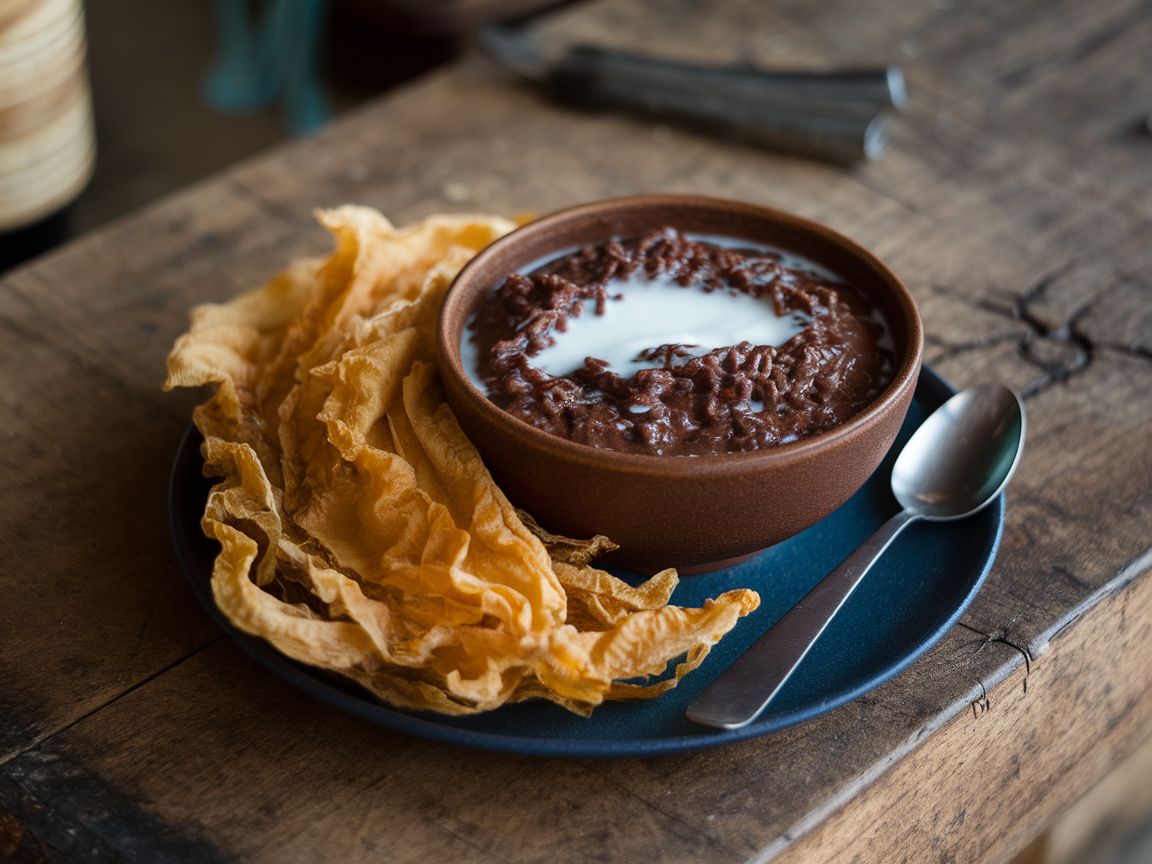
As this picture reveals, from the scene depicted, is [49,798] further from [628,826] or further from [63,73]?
[63,73]

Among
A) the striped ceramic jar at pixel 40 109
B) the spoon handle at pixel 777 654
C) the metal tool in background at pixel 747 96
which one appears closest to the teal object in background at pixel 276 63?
the striped ceramic jar at pixel 40 109

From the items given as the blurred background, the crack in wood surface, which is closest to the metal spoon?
the crack in wood surface

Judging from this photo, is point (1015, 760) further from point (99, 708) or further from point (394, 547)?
point (99, 708)

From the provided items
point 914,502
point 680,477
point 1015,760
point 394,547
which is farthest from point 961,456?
point 394,547

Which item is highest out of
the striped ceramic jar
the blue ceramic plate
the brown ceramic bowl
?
the brown ceramic bowl

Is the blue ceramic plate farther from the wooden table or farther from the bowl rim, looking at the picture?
the bowl rim

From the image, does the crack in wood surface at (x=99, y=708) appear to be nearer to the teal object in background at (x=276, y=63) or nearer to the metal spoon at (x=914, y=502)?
the metal spoon at (x=914, y=502)

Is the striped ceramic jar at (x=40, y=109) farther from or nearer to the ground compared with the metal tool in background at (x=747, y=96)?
nearer to the ground

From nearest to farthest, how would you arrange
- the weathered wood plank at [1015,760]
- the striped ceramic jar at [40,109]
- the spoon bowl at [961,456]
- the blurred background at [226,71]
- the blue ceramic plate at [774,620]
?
the blue ceramic plate at [774,620] → the weathered wood plank at [1015,760] → the spoon bowl at [961,456] → the striped ceramic jar at [40,109] → the blurred background at [226,71]
